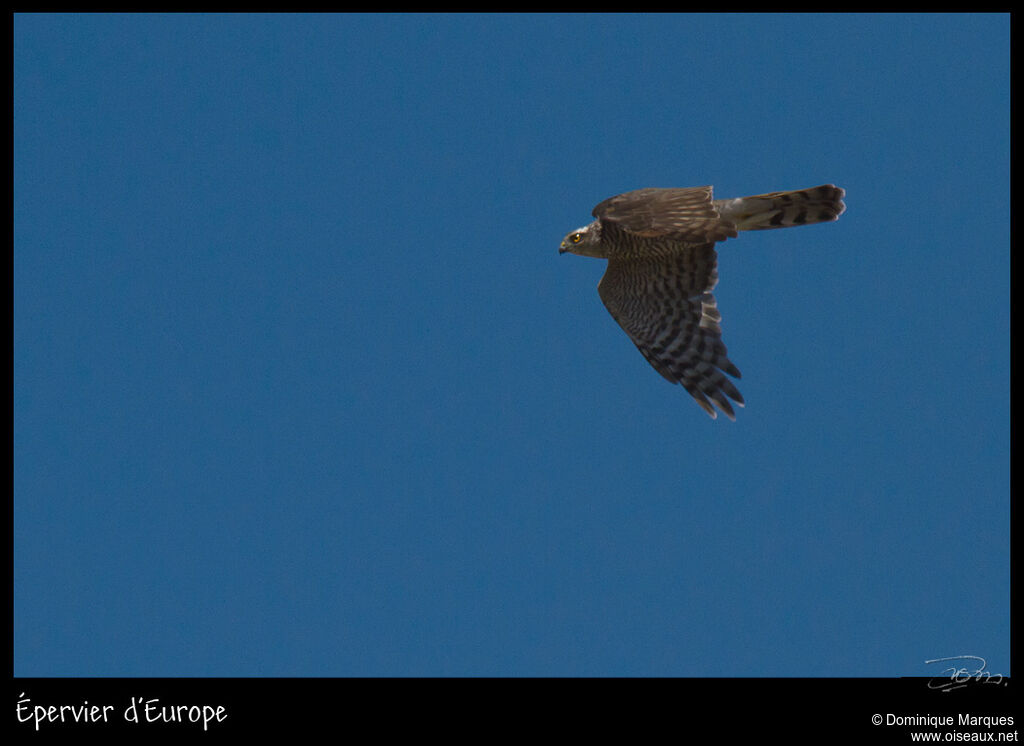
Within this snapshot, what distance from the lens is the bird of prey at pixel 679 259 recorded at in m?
→ 12.2

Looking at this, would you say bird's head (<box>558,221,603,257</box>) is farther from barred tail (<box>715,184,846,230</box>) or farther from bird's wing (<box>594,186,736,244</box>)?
barred tail (<box>715,184,846,230</box>)

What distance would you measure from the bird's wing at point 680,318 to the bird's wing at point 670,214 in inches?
26.3

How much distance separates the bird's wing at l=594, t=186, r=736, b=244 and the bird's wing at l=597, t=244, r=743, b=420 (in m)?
0.67

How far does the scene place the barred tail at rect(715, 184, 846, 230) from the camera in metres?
12.2

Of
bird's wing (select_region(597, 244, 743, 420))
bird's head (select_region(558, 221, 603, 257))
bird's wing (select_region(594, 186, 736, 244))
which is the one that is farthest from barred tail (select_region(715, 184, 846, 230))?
bird's head (select_region(558, 221, 603, 257))

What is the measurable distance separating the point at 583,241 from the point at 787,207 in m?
1.95

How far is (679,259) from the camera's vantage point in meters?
13.0

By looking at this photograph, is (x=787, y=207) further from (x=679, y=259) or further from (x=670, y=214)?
(x=679, y=259)

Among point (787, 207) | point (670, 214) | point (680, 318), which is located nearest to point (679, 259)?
point (680, 318)
